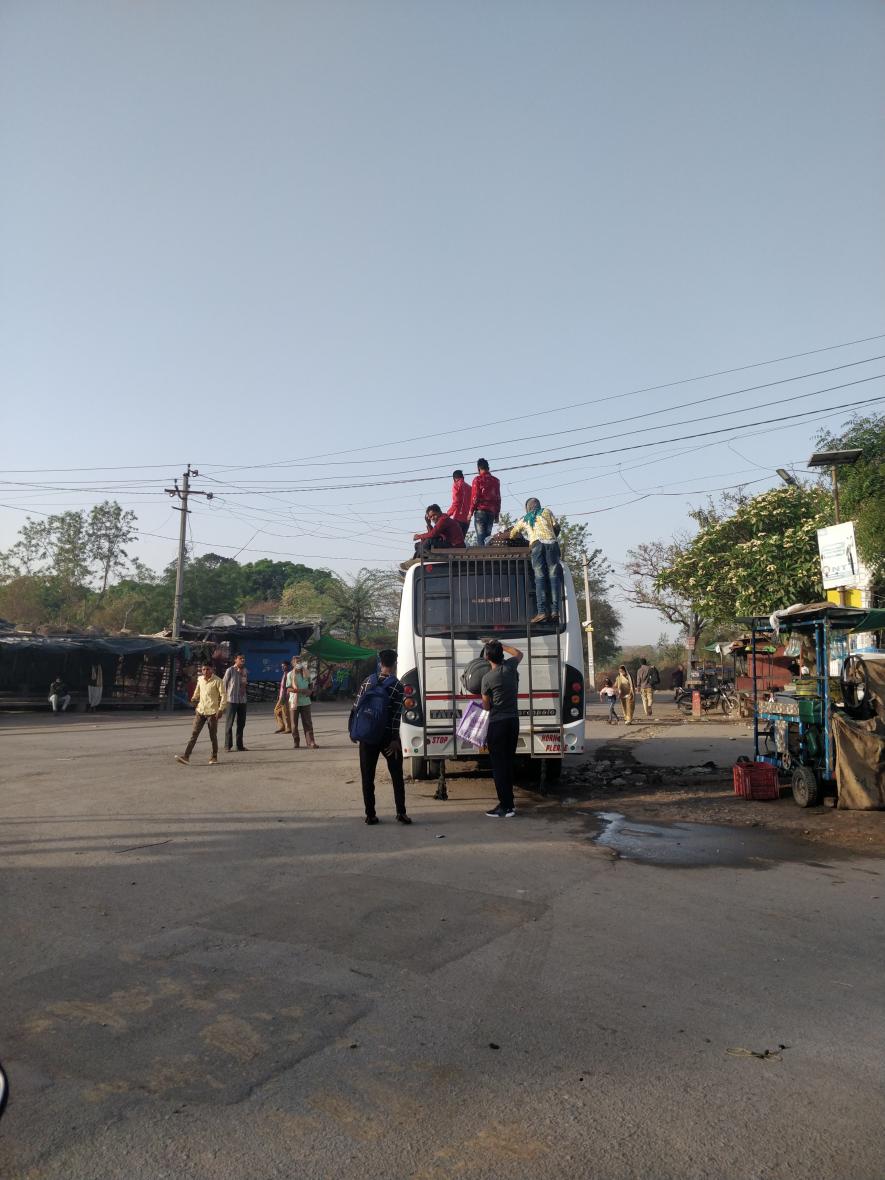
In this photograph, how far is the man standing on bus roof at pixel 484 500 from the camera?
44.8 feet

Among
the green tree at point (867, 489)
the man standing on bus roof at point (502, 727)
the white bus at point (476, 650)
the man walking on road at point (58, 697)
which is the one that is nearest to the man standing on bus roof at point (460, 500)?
the white bus at point (476, 650)

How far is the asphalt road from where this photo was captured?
2.83 metres

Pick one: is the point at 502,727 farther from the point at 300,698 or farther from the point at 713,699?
the point at 713,699

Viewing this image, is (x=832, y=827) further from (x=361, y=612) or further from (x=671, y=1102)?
(x=361, y=612)

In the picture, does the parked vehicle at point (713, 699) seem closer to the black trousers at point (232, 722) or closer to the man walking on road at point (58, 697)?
the black trousers at point (232, 722)

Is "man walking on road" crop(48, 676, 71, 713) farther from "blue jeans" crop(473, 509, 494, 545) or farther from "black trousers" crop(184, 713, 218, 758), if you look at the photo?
"blue jeans" crop(473, 509, 494, 545)

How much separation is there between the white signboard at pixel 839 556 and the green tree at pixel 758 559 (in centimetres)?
732

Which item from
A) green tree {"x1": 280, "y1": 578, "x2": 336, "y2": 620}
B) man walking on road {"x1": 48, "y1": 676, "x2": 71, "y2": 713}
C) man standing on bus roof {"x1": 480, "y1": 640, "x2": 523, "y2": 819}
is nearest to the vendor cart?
man standing on bus roof {"x1": 480, "y1": 640, "x2": 523, "y2": 819}

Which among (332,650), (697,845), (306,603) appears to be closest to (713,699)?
(332,650)

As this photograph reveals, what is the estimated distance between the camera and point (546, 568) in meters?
10.4

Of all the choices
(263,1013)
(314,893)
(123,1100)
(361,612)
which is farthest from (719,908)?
(361,612)

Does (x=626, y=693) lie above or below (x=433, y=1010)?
above

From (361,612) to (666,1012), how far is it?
48976 millimetres

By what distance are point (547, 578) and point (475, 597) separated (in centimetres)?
92
